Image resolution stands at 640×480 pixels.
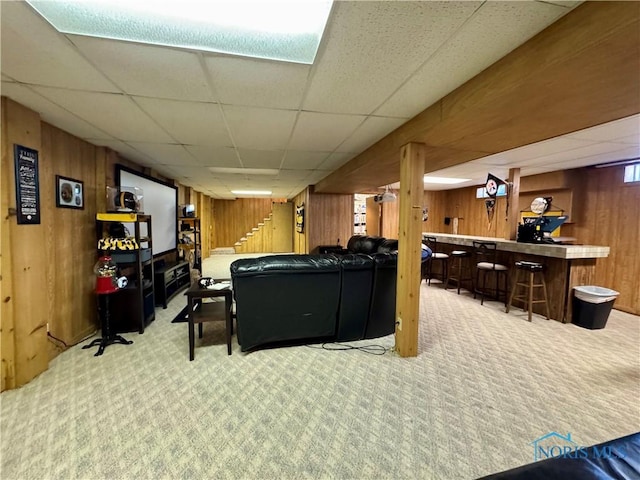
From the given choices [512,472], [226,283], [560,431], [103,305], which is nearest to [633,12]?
[512,472]

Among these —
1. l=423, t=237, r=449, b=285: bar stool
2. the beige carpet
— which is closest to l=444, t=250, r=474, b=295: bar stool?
l=423, t=237, r=449, b=285: bar stool

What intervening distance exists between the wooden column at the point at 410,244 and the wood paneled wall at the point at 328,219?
4.34 metres

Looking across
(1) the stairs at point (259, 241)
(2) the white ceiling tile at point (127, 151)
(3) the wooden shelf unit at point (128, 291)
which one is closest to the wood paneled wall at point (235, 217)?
(1) the stairs at point (259, 241)

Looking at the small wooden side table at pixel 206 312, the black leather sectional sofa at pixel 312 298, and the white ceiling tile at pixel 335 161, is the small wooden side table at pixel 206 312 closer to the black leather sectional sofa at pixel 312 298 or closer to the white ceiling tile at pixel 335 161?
the black leather sectional sofa at pixel 312 298

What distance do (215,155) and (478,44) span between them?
133 inches

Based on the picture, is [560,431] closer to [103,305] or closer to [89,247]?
[103,305]

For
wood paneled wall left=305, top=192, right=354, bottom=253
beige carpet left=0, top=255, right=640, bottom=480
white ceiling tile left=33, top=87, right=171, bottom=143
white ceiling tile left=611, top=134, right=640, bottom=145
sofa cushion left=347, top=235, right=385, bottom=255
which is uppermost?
white ceiling tile left=611, top=134, right=640, bottom=145

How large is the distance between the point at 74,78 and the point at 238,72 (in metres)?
1.12

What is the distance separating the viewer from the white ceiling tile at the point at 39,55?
1.25 meters

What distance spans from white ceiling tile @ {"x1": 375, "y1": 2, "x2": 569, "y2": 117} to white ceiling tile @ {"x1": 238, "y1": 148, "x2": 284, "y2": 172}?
2.11m

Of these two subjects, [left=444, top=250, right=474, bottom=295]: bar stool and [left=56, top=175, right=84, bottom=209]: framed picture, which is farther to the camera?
[left=444, top=250, right=474, bottom=295]: bar stool

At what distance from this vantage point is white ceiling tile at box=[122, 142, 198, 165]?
3.32m

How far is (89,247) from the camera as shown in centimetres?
316

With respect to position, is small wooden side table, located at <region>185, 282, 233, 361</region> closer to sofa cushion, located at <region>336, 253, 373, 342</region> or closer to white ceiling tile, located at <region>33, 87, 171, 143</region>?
sofa cushion, located at <region>336, 253, 373, 342</region>
